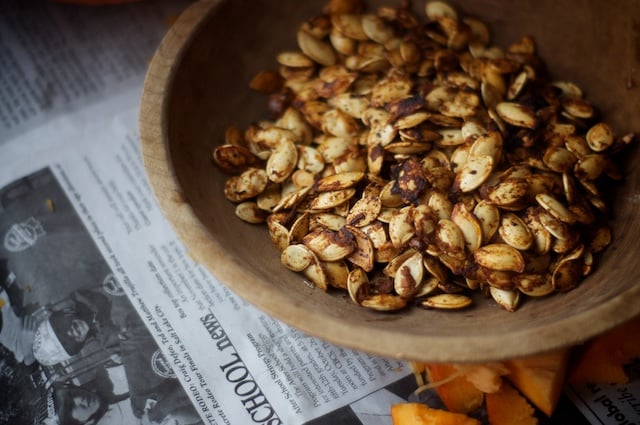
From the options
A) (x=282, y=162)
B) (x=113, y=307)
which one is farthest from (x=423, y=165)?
(x=113, y=307)

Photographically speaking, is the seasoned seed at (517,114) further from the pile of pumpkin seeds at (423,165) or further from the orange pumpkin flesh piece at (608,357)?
the orange pumpkin flesh piece at (608,357)

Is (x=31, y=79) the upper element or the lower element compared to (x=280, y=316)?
upper

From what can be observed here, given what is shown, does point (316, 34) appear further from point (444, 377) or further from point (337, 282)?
point (444, 377)

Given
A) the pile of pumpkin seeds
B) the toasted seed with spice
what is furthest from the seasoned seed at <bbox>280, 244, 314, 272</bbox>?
the toasted seed with spice

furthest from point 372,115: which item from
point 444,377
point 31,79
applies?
point 31,79

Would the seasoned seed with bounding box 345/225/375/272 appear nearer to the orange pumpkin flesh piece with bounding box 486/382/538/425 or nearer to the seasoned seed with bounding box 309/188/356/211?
the seasoned seed with bounding box 309/188/356/211
